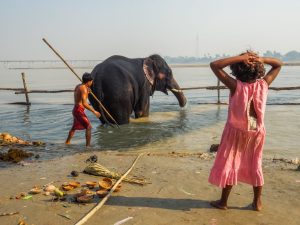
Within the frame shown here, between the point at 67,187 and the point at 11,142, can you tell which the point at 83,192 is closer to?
the point at 67,187

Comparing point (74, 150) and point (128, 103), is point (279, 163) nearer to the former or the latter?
point (74, 150)

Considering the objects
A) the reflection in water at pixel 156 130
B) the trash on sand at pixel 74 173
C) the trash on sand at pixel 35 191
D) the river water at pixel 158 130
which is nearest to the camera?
the trash on sand at pixel 35 191

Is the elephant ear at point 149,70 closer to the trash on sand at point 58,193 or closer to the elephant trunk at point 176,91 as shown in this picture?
the elephant trunk at point 176,91

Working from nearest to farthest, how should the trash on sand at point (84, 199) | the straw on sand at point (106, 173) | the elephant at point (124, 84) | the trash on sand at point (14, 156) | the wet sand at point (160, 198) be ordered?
the wet sand at point (160, 198) → the trash on sand at point (84, 199) → the straw on sand at point (106, 173) → the trash on sand at point (14, 156) → the elephant at point (124, 84)

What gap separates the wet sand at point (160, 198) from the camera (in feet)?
11.9

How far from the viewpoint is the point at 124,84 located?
10.1 metres

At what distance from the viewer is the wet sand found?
3.62 meters

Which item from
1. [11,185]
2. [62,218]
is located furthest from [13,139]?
[62,218]

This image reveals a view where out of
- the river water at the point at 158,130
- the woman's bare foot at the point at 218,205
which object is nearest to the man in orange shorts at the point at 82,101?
the river water at the point at 158,130

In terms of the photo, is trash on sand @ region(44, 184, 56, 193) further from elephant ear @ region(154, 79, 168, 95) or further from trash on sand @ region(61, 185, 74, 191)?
elephant ear @ region(154, 79, 168, 95)

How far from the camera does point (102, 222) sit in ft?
11.5

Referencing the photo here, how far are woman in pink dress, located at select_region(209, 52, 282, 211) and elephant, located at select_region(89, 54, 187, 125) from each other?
21.4ft

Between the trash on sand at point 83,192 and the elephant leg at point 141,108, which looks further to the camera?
the elephant leg at point 141,108

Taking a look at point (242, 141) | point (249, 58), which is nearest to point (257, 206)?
point (242, 141)
